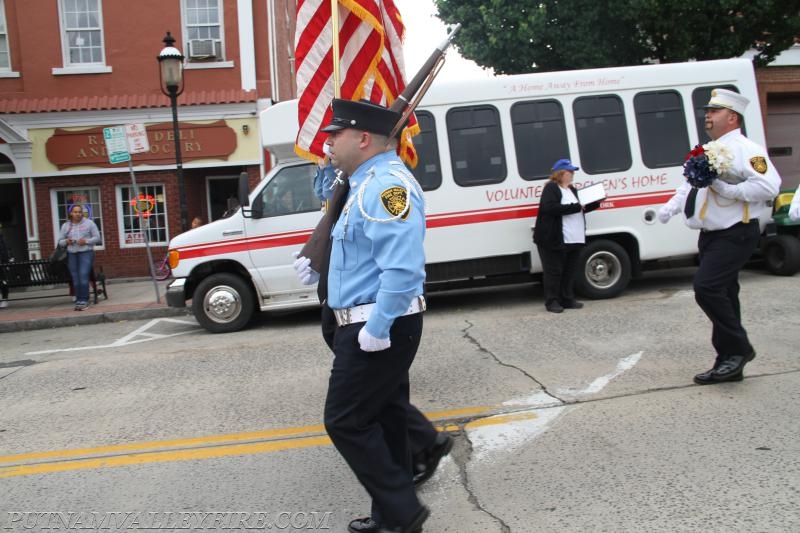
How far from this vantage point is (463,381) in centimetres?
570

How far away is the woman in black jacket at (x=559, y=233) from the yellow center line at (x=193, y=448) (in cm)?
400

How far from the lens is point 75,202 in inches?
647

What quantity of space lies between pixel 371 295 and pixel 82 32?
16.4 m

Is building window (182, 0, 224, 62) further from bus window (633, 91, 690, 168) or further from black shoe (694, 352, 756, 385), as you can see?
black shoe (694, 352, 756, 385)

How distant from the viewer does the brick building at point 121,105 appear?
16.0 metres

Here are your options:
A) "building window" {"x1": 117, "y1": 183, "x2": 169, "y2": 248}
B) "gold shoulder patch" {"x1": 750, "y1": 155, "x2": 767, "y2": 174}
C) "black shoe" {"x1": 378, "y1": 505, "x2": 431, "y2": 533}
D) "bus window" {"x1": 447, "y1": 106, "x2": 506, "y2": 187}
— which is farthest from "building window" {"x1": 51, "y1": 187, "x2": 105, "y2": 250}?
"black shoe" {"x1": 378, "y1": 505, "x2": 431, "y2": 533}

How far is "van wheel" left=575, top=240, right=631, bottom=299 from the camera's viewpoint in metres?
9.20

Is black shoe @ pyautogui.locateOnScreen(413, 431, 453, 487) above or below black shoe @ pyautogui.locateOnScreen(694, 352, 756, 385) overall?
below

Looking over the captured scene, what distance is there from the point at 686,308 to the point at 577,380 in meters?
3.27

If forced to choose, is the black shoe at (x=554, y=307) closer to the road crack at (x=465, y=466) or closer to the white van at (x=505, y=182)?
the white van at (x=505, y=182)

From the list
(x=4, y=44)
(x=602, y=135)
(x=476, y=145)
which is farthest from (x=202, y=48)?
(x=602, y=135)

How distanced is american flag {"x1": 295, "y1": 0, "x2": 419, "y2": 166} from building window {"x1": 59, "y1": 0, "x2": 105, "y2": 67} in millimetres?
14173

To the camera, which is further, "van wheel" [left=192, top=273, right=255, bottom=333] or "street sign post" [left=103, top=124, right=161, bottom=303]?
"street sign post" [left=103, top=124, right=161, bottom=303]

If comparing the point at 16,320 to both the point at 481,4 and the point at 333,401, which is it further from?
the point at 481,4
